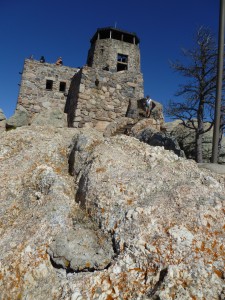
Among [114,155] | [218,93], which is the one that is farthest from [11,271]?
[218,93]

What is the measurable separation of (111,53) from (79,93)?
104ft

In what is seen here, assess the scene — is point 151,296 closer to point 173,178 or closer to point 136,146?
point 173,178

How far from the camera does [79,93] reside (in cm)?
1577

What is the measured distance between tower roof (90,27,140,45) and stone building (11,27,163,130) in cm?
2464

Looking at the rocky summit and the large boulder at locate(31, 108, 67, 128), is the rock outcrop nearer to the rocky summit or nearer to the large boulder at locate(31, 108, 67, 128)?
the large boulder at locate(31, 108, 67, 128)

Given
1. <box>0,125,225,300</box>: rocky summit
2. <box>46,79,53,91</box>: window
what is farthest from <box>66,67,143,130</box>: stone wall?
<box>46,79,53,91</box>: window

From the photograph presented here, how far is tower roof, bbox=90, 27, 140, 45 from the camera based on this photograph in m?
45.9

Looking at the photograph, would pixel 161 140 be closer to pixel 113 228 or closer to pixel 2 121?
pixel 113 228

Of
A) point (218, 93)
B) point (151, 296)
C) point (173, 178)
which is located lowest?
point (151, 296)

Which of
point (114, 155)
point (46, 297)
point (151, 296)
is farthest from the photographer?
point (114, 155)

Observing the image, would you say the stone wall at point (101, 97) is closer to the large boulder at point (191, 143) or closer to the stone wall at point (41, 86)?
the large boulder at point (191, 143)

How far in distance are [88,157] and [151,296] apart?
14.9ft

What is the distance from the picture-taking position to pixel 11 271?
470cm

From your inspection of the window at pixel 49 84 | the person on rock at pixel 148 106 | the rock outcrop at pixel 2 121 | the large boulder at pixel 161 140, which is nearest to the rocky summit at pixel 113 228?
the large boulder at pixel 161 140
